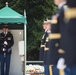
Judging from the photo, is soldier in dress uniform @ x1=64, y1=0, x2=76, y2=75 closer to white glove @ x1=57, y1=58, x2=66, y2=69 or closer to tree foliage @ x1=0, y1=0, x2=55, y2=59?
white glove @ x1=57, y1=58, x2=66, y2=69

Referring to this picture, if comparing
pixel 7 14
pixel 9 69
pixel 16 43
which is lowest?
pixel 9 69

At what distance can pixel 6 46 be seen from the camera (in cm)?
1359

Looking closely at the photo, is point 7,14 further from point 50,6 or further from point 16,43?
point 50,6

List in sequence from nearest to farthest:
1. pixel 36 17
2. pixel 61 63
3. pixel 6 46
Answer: pixel 61 63 < pixel 6 46 < pixel 36 17

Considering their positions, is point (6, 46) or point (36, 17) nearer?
point (6, 46)

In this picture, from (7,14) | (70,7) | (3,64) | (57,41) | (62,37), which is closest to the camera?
(70,7)

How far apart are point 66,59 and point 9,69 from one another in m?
10.4

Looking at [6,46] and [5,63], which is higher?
[6,46]

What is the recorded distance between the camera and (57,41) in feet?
14.2

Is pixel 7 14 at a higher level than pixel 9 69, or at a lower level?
higher

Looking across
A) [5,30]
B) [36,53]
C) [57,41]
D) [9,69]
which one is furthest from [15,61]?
[57,41]

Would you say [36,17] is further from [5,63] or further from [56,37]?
[56,37]

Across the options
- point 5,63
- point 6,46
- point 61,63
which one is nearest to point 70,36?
point 61,63

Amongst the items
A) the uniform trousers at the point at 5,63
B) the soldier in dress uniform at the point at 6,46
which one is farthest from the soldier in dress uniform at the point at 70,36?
the uniform trousers at the point at 5,63
